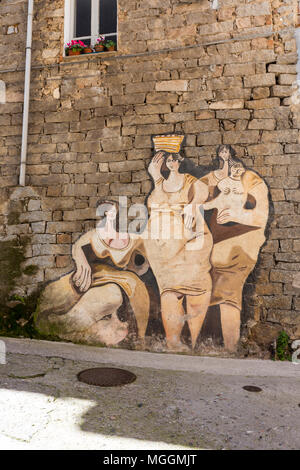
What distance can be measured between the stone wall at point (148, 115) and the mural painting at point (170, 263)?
0.16 m

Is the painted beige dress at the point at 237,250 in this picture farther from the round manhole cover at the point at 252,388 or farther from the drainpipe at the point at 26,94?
the drainpipe at the point at 26,94

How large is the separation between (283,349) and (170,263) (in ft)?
5.07

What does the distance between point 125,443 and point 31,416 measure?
0.70 meters

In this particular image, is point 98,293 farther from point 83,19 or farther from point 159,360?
point 83,19

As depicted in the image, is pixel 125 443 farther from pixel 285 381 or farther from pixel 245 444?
pixel 285 381

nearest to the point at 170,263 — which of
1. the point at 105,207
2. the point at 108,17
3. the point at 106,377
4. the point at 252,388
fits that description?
the point at 105,207

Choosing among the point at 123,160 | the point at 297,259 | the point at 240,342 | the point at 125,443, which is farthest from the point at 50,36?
the point at 125,443

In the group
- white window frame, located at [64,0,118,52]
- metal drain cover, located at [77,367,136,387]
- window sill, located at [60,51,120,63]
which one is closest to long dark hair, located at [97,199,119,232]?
metal drain cover, located at [77,367,136,387]

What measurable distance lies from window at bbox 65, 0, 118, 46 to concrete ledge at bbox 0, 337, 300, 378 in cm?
398

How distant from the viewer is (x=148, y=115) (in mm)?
4570

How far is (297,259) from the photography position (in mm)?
4051

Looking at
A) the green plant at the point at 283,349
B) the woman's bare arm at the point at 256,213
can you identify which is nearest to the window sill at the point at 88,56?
the woman's bare arm at the point at 256,213

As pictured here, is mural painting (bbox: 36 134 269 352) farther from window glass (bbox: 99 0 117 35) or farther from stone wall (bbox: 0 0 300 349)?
window glass (bbox: 99 0 117 35)

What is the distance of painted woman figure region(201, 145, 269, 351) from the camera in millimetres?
4125
